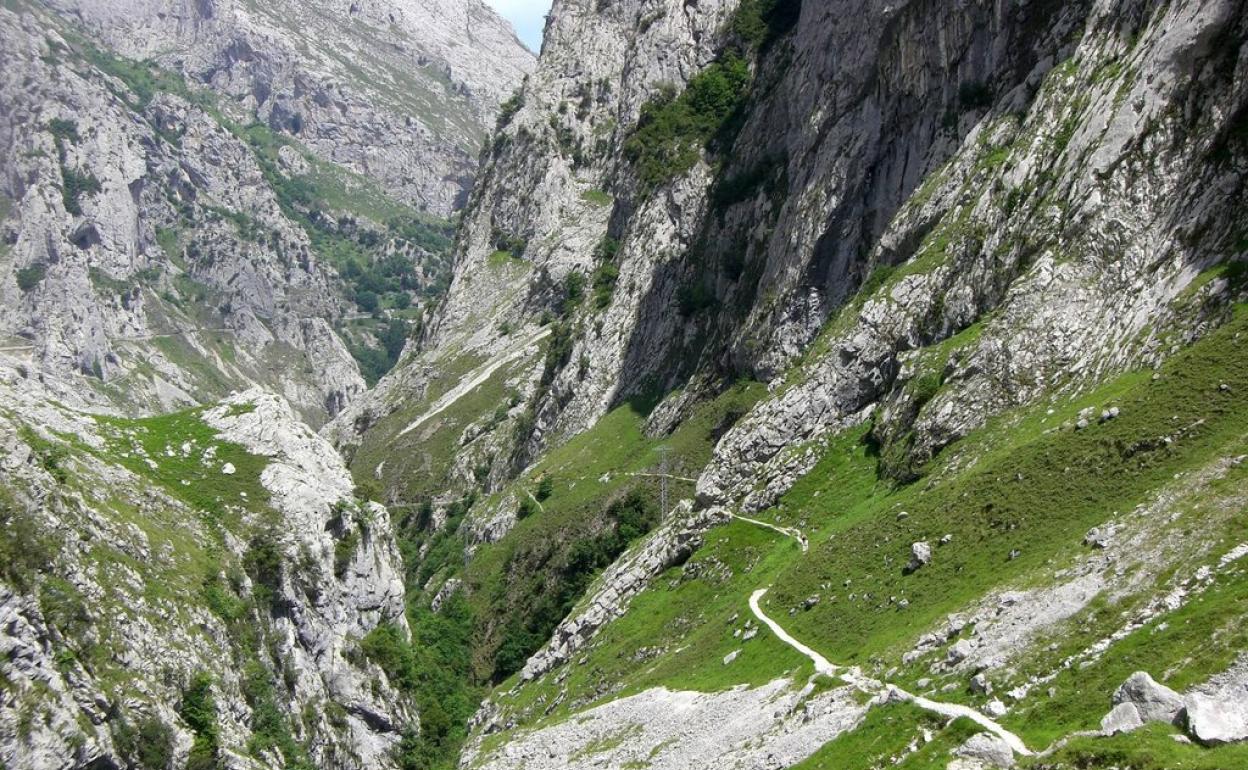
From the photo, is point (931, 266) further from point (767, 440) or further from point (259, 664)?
point (259, 664)

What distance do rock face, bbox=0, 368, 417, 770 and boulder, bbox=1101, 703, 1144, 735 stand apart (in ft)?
136

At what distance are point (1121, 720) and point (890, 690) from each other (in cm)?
1311

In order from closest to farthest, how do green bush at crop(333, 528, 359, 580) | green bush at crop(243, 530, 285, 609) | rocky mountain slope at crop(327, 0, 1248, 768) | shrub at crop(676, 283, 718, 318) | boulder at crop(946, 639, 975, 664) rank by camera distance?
1. rocky mountain slope at crop(327, 0, 1248, 768)
2. boulder at crop(946, 639, 975, 664)
3. green bush at crop(243, 530, 285, 609)
4. green bush at crop(333, 528, 359, 580)
5. shrub at crop(676, 283, 718, 318)

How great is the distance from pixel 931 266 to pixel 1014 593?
42026 mm

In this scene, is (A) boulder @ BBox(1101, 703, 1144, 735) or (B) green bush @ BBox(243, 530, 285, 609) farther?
(B) green bush @ BBox(243, 530, 285, 609)

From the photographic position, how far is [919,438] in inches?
2852

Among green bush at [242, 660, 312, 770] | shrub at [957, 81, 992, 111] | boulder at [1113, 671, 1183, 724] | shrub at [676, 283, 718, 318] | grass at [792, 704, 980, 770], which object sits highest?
shrub at [957, 81, 992, 111]

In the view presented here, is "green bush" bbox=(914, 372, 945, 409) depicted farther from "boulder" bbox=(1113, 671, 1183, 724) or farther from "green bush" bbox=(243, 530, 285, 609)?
"green bush" bbox=(243, 530, 285, 609)

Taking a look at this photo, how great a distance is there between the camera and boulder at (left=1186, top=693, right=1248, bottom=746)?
30.3 m

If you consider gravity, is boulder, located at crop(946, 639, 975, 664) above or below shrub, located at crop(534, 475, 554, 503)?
above

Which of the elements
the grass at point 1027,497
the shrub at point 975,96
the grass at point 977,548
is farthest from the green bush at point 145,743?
the shrub at point 975,96

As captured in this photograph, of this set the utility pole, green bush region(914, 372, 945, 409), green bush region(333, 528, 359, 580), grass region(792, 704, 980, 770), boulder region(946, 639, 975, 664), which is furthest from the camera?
the utility pole

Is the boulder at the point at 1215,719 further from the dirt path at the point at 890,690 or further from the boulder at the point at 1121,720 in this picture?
the dirt path at the point at 890,690

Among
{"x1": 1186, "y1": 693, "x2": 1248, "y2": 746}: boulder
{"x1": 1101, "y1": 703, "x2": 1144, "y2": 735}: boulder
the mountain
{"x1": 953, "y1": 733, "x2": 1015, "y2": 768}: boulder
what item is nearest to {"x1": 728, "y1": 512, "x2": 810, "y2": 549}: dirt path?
the mountain
